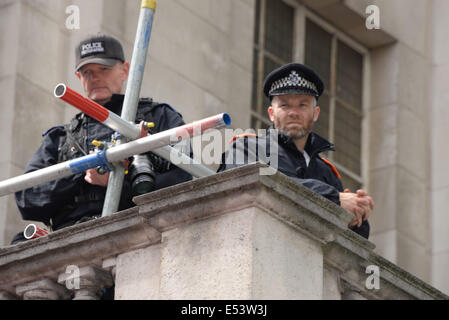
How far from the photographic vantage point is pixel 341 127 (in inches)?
655

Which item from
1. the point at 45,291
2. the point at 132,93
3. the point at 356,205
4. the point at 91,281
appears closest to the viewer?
the point at 91,281

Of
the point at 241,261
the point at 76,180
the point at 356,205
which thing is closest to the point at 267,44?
the point at 76,180

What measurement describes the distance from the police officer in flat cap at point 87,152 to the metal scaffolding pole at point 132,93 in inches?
4.0

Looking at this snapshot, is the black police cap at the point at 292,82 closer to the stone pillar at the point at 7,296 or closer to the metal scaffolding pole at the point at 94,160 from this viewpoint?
the metal scaffolding pole at the point at 94,160

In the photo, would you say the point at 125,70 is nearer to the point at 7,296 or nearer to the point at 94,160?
the point at 94,160

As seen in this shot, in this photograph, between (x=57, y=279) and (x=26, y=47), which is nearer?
(x=57, y=279)

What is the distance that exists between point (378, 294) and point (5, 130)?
212 inches

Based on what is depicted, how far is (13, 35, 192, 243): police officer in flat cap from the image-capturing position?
8.64 m

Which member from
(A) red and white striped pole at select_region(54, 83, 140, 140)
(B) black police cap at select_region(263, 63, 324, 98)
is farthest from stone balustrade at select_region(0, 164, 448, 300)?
(B) black police cap at select_region(263, 63, 324, 98)

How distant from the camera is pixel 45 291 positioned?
7891 millimetres

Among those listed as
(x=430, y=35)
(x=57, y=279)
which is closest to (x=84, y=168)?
(x=57, y=279)

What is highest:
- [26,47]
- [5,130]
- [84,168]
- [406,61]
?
[406,61]

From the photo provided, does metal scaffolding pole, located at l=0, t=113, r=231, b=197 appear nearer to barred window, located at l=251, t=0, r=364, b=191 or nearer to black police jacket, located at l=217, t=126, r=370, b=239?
black police jacket, located at l=217, t=126, r=370, b=239
